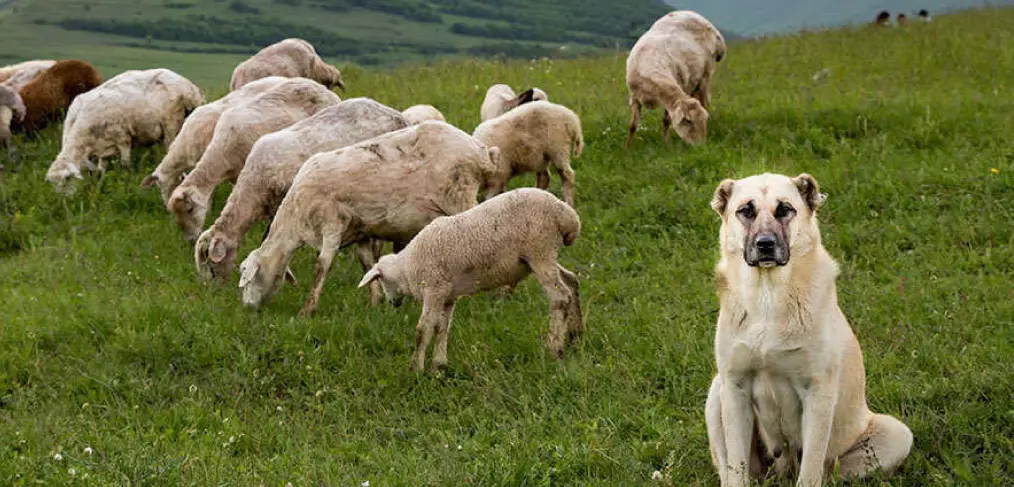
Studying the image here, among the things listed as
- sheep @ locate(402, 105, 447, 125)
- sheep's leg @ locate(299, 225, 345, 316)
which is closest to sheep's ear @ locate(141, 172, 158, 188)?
sheep @ locate(402, 105, 447, 125)

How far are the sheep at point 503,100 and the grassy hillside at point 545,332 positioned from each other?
2.20 feet

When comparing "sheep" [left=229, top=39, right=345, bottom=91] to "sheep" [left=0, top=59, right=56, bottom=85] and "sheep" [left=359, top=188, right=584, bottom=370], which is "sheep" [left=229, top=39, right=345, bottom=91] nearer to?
"sheep" [left=0, top=59, right=56, bottom=85]

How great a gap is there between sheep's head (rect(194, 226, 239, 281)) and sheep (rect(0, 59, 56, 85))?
734 centimetres

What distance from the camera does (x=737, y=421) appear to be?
5.16 meters

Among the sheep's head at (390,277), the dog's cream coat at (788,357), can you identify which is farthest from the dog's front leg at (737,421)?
the sheep's head at (390,277)

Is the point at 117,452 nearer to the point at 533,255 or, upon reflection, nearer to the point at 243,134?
the point at 533,255

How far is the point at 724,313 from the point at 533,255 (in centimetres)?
300

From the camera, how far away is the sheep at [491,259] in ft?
26.4

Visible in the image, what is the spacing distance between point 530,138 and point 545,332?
127 inches

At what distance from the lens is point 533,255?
8.11m

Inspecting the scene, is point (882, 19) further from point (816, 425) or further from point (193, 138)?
point (816, 425)

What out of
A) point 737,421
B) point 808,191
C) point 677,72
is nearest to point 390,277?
point 737,421

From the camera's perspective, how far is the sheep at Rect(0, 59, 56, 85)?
16.5m

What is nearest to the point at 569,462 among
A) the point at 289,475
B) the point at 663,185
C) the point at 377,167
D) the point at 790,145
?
the point at 289,475
